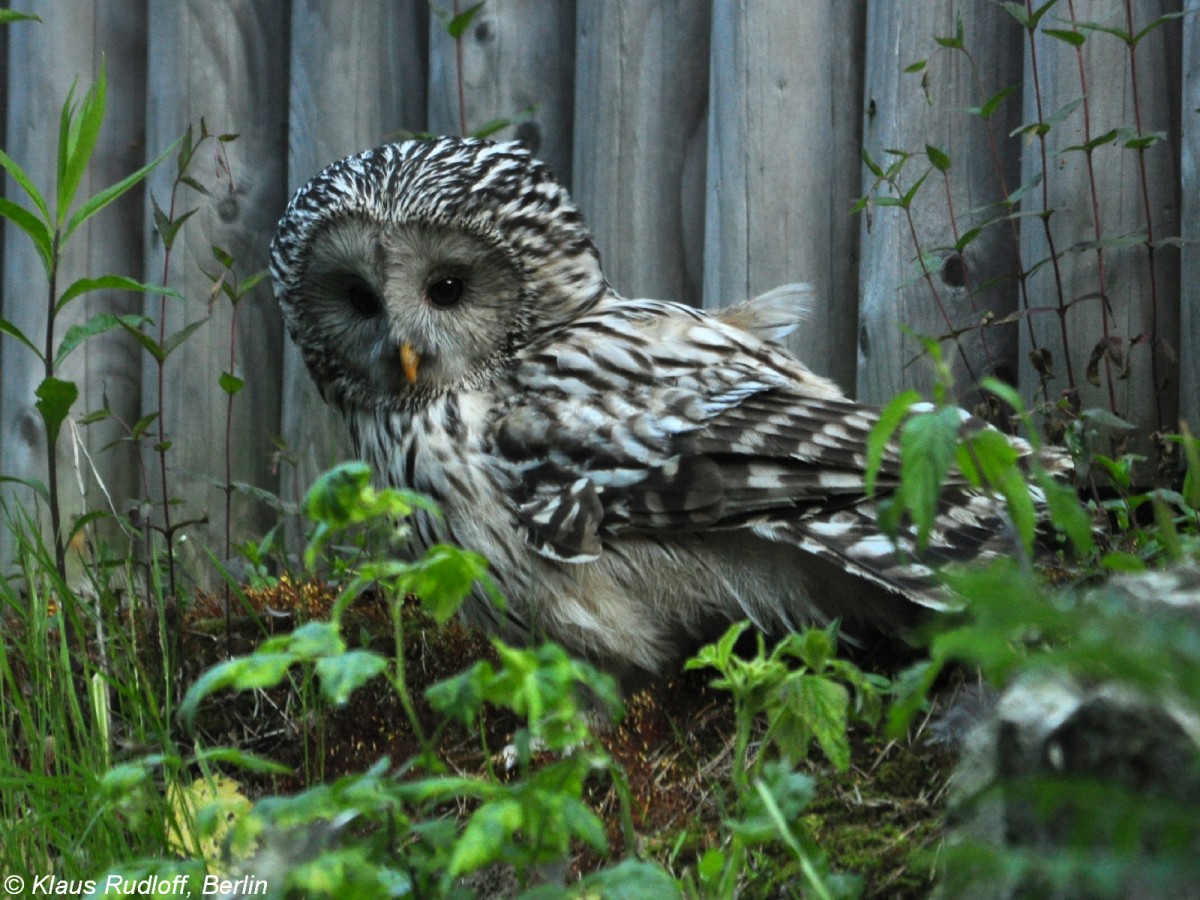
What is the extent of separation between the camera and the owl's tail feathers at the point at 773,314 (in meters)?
3.15

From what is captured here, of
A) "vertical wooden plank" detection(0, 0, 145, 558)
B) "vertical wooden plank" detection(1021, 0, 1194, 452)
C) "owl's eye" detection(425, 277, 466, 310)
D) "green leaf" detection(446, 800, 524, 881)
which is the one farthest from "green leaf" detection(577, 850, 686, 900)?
"vertical wooden plank" detection(0, 0, 145, 558)

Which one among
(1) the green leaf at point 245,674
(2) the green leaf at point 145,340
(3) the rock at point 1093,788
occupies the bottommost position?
(3) the rock at point 1093,788

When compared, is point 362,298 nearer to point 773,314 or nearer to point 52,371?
point 52,371

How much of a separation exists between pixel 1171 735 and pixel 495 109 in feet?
10.6

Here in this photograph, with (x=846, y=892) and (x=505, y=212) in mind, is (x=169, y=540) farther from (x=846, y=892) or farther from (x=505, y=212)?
(x=846, y=892)

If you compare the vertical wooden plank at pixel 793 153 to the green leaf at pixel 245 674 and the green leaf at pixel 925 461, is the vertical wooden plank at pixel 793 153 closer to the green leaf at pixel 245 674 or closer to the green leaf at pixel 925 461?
the green leaf at pixel 925 461

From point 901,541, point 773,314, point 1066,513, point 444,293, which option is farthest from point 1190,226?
point 1066,513

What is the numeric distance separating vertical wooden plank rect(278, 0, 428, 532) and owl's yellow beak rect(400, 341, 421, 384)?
123 cm

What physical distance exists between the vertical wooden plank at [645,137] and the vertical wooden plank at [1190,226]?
1283mm

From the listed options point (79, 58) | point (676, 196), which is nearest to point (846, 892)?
point (676, 196)

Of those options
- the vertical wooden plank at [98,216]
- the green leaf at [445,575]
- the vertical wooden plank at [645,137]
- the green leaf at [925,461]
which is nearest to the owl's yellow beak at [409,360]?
the vertical wooden plank at [645,137]

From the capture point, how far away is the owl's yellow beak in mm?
2908

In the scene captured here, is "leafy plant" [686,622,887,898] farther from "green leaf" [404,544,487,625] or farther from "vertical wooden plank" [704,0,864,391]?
"vertical wooden plank" [704,0,864,391]

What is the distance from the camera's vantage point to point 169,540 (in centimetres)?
303
